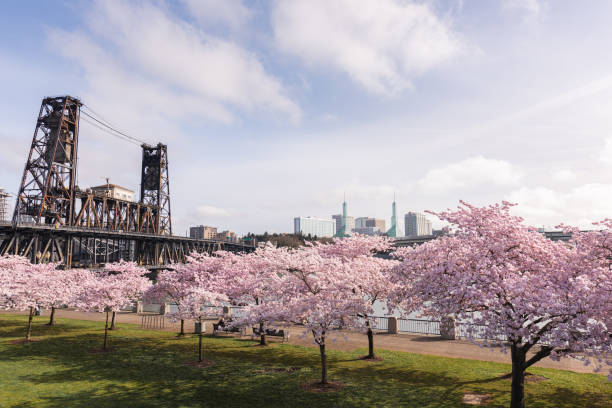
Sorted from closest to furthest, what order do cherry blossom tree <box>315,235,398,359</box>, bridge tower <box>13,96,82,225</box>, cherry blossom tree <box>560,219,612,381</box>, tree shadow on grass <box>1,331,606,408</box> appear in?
cherry blossom tree <box>560,219,612,381</box>, tree shadow on grass <box>1,331,606,408</box>, cherry blossom tree <box>315,235,398,359</box>, bridge tower <box>13,96,82,225</box>

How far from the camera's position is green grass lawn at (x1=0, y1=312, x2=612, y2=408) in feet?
50.5

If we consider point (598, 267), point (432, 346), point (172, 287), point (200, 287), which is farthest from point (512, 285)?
point (172, 287)

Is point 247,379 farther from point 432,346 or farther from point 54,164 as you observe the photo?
point 54,164

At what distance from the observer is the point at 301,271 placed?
58.5 ft

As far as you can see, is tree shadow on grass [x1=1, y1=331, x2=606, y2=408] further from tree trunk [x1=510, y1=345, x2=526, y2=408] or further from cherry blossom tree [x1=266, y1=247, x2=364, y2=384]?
cherry blossom tree [x1=266, y1=247, x2=364, y2=384]

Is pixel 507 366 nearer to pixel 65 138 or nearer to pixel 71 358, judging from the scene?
pixel 71 358

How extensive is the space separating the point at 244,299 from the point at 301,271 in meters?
8.68

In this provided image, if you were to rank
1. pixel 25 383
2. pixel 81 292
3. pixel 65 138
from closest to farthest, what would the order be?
pixel 25 383
pixel 81 292
pixel 65 138

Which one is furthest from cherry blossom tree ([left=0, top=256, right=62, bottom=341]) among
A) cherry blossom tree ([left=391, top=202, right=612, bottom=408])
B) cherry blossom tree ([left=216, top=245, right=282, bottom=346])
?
cherry blossom tree ([left=391, top=202, right=612, bottom=408])

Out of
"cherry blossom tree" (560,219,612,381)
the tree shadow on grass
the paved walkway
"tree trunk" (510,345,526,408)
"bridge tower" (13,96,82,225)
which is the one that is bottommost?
the tree shadow on grass

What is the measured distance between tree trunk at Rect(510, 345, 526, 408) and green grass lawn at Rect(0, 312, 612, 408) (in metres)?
1.00

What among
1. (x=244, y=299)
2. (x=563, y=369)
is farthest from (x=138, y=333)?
(x=563, y=369)

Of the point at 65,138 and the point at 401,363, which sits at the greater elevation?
the point at 65,138

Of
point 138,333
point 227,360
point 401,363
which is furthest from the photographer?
point 138,333
